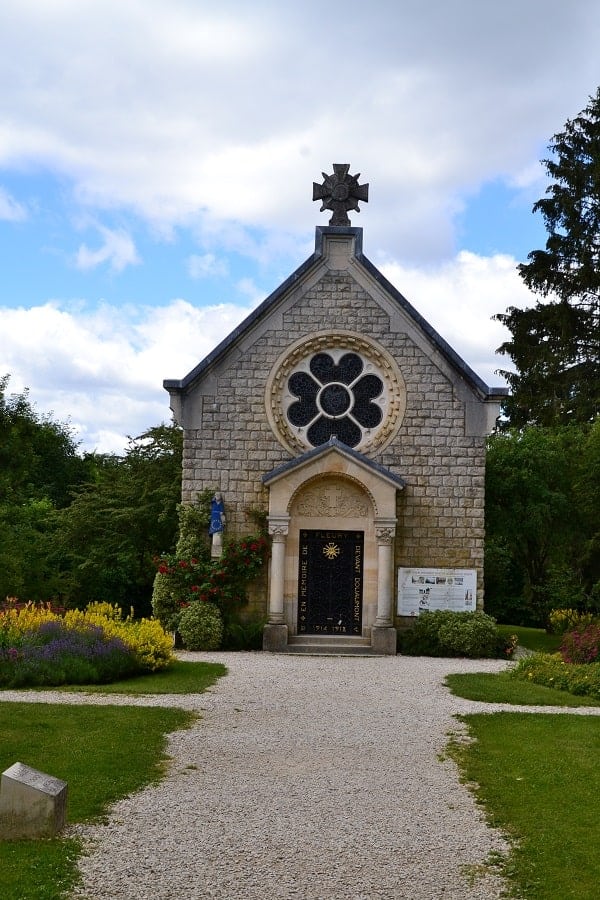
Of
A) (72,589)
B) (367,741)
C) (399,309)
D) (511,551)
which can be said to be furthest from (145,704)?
(511,551)

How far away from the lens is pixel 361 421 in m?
20.6

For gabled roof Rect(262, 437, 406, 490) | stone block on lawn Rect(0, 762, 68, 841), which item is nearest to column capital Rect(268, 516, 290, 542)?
gabled roof Rect(262, 437, 406, 490)

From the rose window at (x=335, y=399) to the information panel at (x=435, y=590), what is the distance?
3.11 m

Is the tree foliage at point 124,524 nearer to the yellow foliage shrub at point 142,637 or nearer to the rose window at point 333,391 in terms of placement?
the rose window at point 333,391

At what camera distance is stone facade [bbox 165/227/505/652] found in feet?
64.7

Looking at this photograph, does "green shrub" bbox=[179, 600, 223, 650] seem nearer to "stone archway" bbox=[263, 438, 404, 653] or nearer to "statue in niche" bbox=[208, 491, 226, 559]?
"stone archway" bbox=[263, 438, 404, 653]

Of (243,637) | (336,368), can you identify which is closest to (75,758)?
(243,637)

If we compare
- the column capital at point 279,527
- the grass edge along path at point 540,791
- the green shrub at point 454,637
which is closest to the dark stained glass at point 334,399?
the column capital at point 279,527

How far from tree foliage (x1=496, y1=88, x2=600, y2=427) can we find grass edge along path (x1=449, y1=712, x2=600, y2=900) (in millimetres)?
24323

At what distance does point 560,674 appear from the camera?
14617mm

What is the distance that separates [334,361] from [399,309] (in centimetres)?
177

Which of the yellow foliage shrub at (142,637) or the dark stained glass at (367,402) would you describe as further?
the dark stained glass at (367,402)

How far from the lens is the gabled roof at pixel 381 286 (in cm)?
2023

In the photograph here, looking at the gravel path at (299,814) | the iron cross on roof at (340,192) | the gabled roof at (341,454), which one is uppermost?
the iron cross on roof at (340,192)
